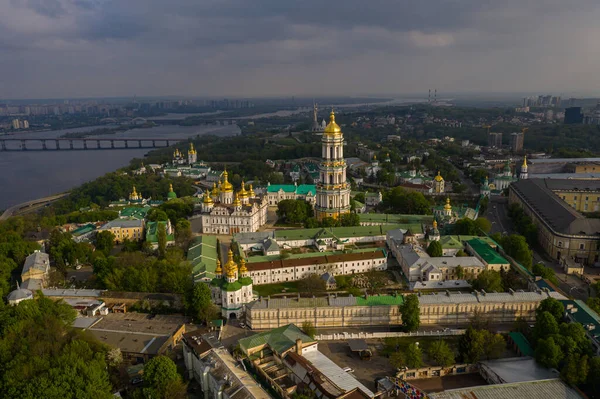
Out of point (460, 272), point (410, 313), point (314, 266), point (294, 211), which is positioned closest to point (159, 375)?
point (410, 313)

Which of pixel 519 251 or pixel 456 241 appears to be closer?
pixel 519 251

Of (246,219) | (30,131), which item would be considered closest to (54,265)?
(246,219)

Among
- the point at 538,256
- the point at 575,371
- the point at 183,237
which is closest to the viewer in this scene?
the point at 575,371

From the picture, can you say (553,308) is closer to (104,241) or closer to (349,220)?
(349,220)

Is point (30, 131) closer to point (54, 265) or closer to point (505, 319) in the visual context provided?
point (54, 265)

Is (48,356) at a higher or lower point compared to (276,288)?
higher

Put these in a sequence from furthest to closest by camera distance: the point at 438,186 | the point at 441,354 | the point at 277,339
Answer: the point at 438,186, the point at 277,339, the point at 441,354

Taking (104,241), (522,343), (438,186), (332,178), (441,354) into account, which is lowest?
(522,343)
